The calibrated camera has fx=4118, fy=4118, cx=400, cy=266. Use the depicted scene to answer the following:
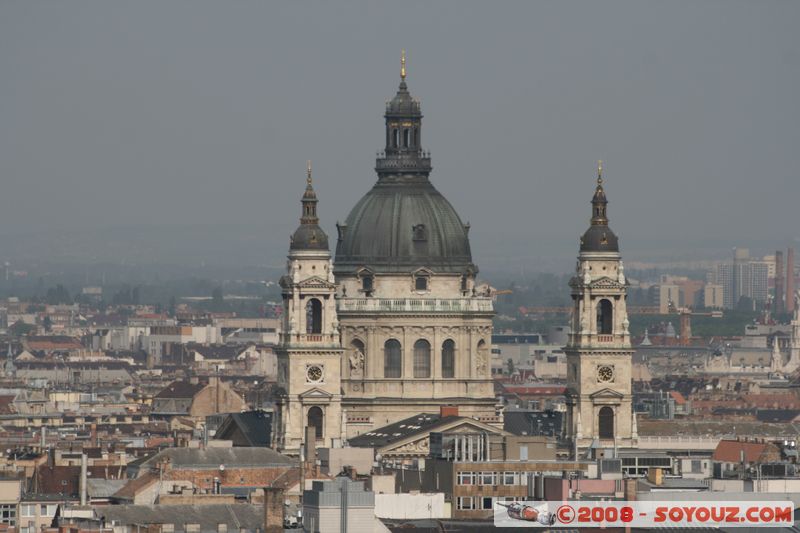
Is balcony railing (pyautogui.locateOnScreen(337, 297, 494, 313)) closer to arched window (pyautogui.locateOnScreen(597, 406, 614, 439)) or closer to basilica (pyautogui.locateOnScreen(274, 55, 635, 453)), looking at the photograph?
basilica (pyautogui.locateOnScreen(274, 55, 635, 453))

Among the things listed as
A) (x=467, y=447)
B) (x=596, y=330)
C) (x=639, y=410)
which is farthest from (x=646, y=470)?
(x=639, y=410)

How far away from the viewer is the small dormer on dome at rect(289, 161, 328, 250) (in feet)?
436

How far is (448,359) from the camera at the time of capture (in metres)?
138

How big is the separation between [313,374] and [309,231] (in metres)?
4.65

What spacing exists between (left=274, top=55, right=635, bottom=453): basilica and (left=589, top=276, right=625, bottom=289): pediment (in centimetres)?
3

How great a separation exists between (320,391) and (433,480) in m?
30.4

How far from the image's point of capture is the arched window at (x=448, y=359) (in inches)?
5418

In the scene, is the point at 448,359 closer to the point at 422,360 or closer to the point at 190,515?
the point at 422,360

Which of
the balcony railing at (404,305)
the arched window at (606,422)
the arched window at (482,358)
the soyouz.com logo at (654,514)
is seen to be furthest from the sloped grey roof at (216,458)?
the soyouz.com logo at (654,514)

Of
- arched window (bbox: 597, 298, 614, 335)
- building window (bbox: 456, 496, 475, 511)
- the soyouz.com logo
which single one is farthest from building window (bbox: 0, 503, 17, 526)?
arched window (bbox: 597, 298, 614, 335)

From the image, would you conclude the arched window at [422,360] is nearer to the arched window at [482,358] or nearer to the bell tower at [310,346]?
the arched window at [482,358]

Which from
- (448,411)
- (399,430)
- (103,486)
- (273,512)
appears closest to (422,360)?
(448,411)

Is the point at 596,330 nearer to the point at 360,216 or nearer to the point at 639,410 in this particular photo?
the point at 360,216

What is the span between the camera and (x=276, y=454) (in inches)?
4825
